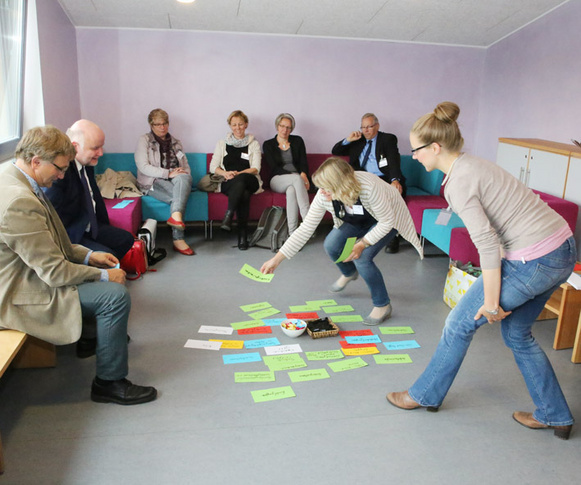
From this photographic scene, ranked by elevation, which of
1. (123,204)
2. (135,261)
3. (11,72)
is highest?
(11,72)

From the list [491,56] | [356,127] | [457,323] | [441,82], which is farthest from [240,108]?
[457,323]

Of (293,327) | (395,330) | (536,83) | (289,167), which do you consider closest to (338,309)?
(395,330)

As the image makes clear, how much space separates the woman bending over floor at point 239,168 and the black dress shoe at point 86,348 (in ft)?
7.32

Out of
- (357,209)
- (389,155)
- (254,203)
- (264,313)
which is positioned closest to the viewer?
(357,209)

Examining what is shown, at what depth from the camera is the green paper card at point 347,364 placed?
2745mm

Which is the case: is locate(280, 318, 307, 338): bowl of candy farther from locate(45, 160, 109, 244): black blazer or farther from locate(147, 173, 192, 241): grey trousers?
locate(147, 173, 192, 241): grey trousers

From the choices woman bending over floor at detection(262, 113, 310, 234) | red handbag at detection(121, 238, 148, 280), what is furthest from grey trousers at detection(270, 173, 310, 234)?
red handbag at detection(121, 238, 148, 280)

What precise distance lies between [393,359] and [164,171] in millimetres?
3118


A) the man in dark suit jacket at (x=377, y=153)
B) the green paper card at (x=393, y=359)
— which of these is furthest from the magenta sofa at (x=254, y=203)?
the green paper card at (x=393, y=359)

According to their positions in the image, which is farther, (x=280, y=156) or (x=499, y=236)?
(x=280, y=156)

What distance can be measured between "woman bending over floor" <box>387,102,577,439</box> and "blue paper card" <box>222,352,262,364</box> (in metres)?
1.14

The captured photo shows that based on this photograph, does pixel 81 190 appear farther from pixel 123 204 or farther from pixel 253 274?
pixel 123 204

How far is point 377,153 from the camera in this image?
5.18m

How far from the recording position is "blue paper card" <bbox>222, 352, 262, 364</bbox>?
279 centimetres
